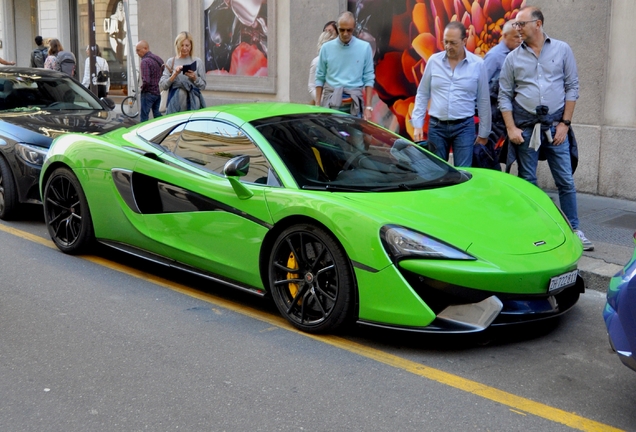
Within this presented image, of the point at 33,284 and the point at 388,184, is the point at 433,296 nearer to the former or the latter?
the point at 388,184

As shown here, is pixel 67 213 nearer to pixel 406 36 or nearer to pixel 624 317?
pixel 624 317

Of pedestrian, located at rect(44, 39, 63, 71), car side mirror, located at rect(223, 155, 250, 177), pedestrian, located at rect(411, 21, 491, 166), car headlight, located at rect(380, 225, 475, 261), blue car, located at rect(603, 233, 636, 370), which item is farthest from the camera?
pedestrian, located at rect(44, 39, 63, 71)

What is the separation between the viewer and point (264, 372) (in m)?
4.29

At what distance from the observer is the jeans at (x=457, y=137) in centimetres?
756

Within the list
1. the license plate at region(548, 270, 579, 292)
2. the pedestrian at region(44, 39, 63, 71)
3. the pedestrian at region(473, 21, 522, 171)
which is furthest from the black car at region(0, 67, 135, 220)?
the pedestrian at region(44, 39, 63, 71)

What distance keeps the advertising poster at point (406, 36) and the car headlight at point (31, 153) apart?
573cm

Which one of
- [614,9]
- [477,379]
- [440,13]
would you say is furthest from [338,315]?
[440,13]

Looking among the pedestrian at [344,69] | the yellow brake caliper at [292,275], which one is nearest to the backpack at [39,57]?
the pedestrian at [344,69]

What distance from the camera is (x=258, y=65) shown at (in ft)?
48.9

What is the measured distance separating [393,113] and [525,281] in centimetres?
794

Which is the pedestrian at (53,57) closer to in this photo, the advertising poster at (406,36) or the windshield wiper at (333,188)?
the advertising poster at (406,36)

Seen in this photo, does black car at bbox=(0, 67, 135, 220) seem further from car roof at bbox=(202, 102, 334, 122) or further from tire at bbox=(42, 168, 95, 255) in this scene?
car roof at bbox=(202, 102, 334, 122)

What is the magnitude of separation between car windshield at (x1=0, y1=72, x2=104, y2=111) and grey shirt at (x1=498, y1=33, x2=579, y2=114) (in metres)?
4.87

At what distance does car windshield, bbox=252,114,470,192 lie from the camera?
5.14 meters
